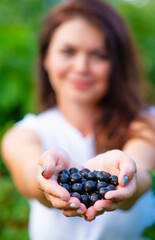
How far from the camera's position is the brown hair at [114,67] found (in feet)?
9.45

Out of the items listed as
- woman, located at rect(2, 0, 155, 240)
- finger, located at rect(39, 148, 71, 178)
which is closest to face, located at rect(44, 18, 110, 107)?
woman, located at rect(2, 0, 155, 240)

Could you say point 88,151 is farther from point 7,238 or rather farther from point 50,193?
point 50,193

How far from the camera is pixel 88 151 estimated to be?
2.86 meters

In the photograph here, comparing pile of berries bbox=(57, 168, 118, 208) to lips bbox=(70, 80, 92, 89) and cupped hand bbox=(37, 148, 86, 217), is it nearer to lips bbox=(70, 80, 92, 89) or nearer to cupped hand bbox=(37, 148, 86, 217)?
cupped hand bbox=(37, 148, 86, 217)

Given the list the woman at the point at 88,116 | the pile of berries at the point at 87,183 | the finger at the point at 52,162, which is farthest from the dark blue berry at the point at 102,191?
the woman at the point at 88,116

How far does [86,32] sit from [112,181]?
5.71 feet

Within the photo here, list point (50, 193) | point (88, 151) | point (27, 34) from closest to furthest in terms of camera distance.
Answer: point (50, 193) < point (88, 151) < point (27, 34)

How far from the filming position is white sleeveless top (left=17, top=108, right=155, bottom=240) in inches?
101

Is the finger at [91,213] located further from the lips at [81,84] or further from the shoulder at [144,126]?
the lips at [81,84]

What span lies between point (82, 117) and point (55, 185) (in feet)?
5.98

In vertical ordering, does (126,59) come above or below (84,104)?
above

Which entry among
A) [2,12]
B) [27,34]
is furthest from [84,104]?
[2,12]

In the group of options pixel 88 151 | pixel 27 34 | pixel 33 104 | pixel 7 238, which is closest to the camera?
pixel 88 151

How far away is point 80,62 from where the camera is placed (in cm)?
286
